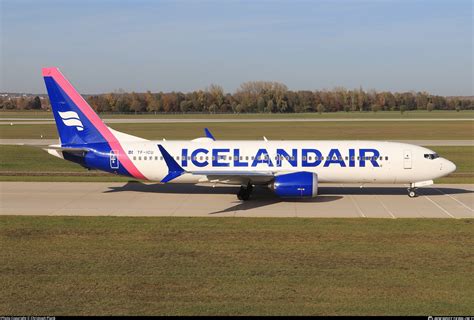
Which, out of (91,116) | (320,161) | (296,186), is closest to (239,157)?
(296,186)

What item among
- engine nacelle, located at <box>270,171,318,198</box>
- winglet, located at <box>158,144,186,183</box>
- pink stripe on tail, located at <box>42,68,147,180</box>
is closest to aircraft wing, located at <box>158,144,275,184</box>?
winglet, located at <box>158,144,186,183</box>

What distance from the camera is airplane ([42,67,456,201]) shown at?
1187 inches

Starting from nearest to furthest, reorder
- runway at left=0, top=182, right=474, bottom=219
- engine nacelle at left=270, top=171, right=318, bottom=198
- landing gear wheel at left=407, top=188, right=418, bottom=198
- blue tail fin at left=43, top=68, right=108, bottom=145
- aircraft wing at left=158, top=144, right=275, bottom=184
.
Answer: runway at left=0, top=182, right=474, bottom=219 → aircraft wing at left=158, top=144, right=275, bottom=184 → engine nacelle at left=270, top=171, right=318, bottom=198 → landing gear wheel at left=407, top=188, right=418, bottom=198 → blue tail fin at left=43, top=68, right=108, bottom=145

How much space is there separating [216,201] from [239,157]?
9.37 feet

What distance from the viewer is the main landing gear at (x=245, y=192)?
29703mm

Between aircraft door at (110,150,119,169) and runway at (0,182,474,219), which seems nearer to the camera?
runway at (0,182,474,219)

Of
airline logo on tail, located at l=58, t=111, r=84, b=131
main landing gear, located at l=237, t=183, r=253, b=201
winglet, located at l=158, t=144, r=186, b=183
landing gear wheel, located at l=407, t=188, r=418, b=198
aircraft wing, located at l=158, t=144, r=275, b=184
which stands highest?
airline logo on tail, located at l=58, t=111, r=84, b=131

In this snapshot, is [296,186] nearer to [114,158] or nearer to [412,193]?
[412,193]

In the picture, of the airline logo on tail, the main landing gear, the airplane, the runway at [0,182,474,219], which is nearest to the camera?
the runway at [0,182,474,219]

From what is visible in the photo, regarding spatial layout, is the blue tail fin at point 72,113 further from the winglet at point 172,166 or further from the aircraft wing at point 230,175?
the winglet at point 172,166

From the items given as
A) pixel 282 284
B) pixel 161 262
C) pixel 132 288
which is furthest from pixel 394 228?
pixel 132 288

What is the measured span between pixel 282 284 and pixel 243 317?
9.15 ft

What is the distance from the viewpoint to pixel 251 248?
20094mm

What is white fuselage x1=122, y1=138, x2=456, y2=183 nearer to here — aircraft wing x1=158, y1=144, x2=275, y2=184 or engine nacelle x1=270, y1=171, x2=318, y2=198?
aircraft wing x1=158, y1=144, x2=275, y2=184
